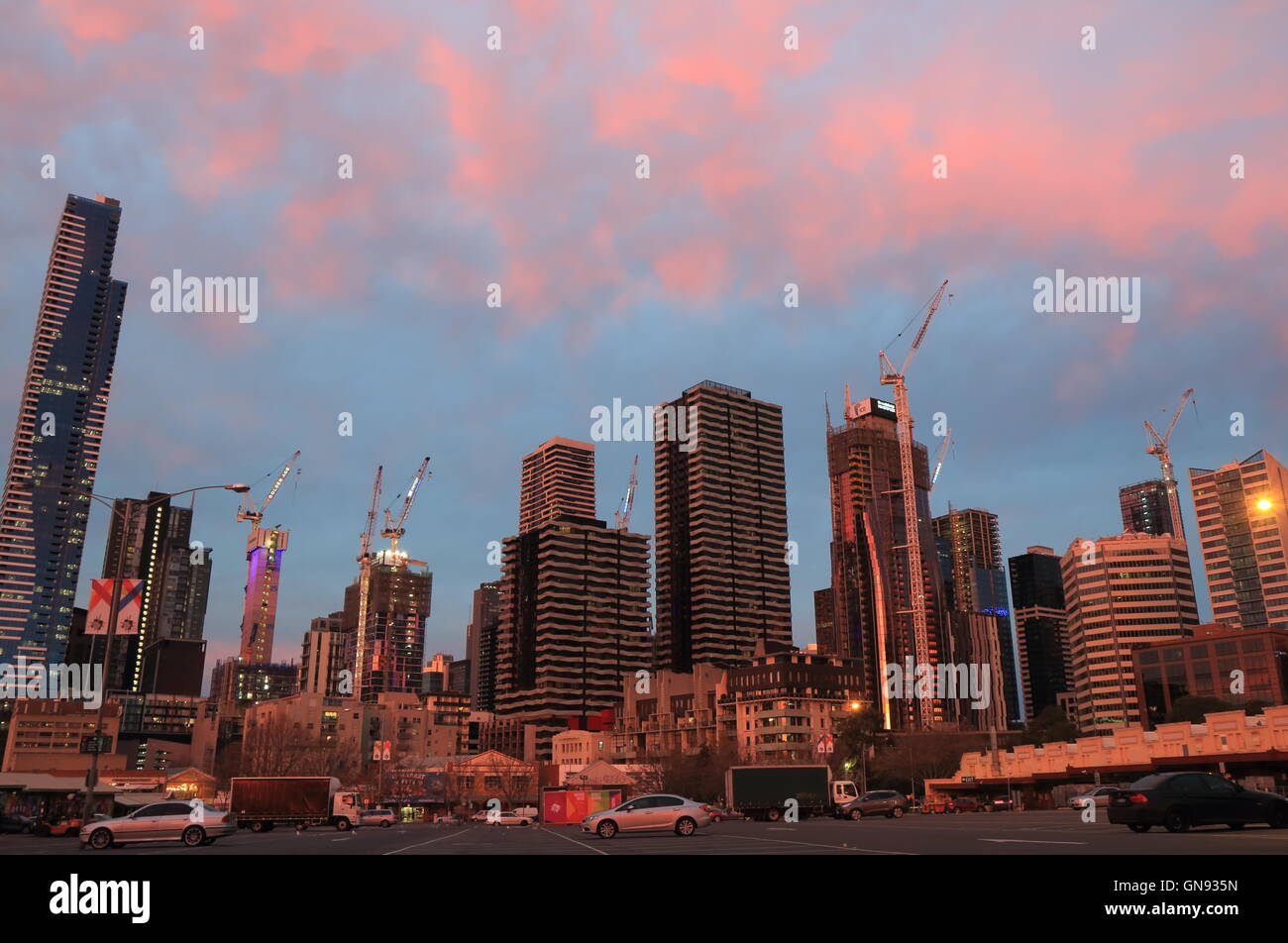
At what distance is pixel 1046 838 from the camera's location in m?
23.7

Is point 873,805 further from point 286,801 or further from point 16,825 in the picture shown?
point 16,825

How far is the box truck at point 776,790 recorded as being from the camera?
6881 cm

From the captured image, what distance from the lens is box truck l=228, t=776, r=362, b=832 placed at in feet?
196

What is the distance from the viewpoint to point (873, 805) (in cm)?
6166

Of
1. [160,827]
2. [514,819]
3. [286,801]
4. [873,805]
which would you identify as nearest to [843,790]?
[873,805]

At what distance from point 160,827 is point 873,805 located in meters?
43.8

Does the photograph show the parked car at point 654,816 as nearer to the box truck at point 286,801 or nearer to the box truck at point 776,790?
the box truck at point 286,801

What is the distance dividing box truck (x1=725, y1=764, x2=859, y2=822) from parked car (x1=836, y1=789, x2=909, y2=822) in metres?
5.83

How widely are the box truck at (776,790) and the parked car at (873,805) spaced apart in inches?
229

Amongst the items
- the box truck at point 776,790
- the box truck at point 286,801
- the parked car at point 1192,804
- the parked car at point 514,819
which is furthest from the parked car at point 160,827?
the parked car at point 514,819

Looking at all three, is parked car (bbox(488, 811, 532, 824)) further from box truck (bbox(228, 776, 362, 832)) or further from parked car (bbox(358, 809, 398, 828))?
box truck (bbox(228, 776, 362, 832))
